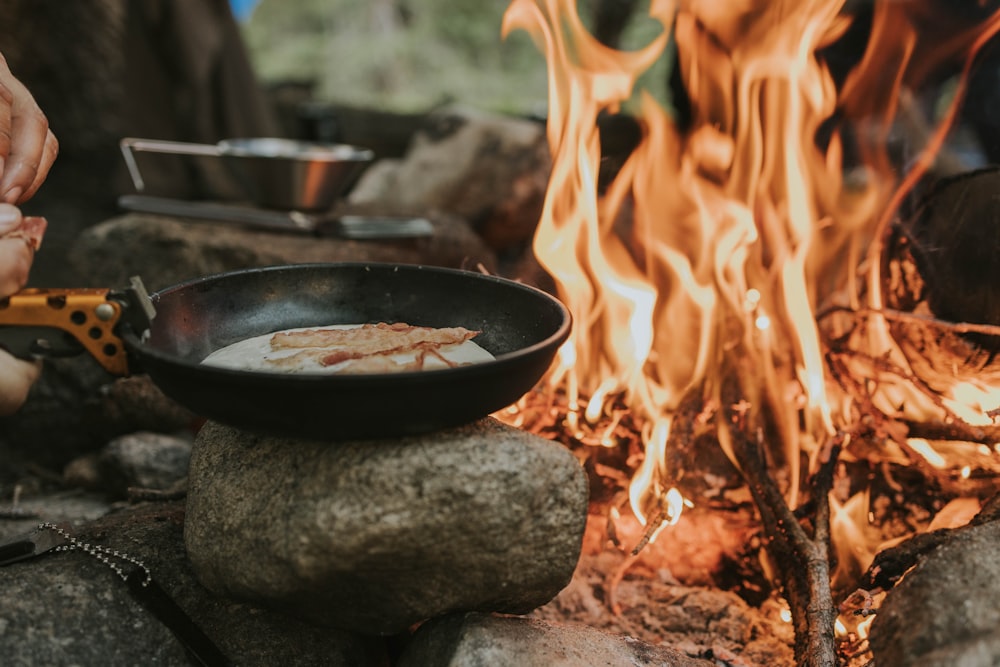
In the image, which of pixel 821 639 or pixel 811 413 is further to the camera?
pixel 811 413

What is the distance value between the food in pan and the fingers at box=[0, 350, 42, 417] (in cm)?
47

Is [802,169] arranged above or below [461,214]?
above

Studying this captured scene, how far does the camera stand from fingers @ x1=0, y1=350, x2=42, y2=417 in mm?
1942

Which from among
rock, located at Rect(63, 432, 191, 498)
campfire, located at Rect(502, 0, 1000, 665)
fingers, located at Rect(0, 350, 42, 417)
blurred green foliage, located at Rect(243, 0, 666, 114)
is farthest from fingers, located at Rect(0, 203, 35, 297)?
blurred green foliage, located at Rect(243, 0, 666, 114)

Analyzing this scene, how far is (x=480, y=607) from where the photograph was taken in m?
2.08

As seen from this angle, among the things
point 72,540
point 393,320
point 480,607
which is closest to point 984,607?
point 480,607

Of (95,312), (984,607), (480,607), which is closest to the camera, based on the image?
(984,607)

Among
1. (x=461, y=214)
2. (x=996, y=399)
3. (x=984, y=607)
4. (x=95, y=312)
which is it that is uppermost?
(x=95, y=312)

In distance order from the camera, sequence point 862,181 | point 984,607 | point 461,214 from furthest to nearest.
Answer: point 862,181 → point 461,214 → point 984,607

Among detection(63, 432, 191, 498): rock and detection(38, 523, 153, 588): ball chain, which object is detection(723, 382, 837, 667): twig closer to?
detection(38, 523, 153, 588): ball chain

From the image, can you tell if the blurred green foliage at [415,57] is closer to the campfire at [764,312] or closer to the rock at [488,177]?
the rock at [488,177]

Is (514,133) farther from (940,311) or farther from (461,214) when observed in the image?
(940,311)

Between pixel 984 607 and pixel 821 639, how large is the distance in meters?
0.62

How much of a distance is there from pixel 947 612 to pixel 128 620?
7.13 feet
